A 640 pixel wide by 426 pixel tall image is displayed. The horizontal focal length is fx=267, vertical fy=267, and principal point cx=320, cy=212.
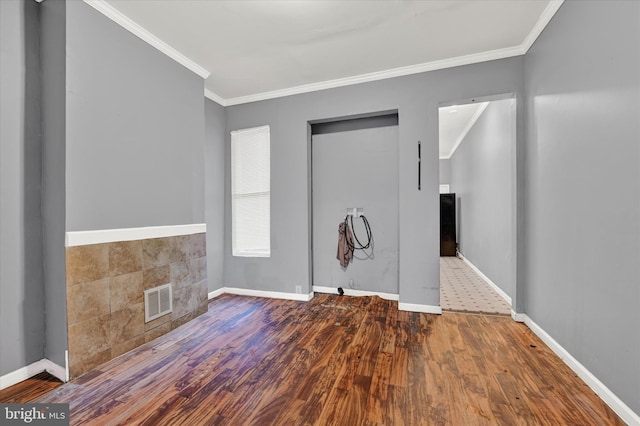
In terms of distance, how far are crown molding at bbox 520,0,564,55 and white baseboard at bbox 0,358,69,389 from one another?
15.6ft

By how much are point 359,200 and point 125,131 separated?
2775 mm

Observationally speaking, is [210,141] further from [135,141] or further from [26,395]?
[26,395]

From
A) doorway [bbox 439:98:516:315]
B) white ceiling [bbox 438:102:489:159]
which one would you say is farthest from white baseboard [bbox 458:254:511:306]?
white ceiling [bbox 438:102:489:159]

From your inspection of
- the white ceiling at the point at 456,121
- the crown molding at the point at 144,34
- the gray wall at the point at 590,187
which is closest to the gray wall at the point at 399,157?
the gray wall at the point at 590,187

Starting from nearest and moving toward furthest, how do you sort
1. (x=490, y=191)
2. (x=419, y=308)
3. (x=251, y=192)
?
(x=419, y=308) → (x=251, y=192) → (x=490, y=191)

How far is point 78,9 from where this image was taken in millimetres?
2043

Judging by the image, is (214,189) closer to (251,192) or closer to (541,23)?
(251,192)

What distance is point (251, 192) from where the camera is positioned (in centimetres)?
400

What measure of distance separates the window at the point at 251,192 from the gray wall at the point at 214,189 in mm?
173

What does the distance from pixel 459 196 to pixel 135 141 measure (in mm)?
7246

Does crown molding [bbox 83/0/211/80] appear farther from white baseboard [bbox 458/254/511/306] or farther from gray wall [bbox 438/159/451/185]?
gray wall [bbox 438/159/451/185]

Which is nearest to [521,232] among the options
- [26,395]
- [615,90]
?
[615,90]

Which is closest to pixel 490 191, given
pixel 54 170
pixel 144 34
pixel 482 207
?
pixel 482 207

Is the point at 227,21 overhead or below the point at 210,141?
overhead
